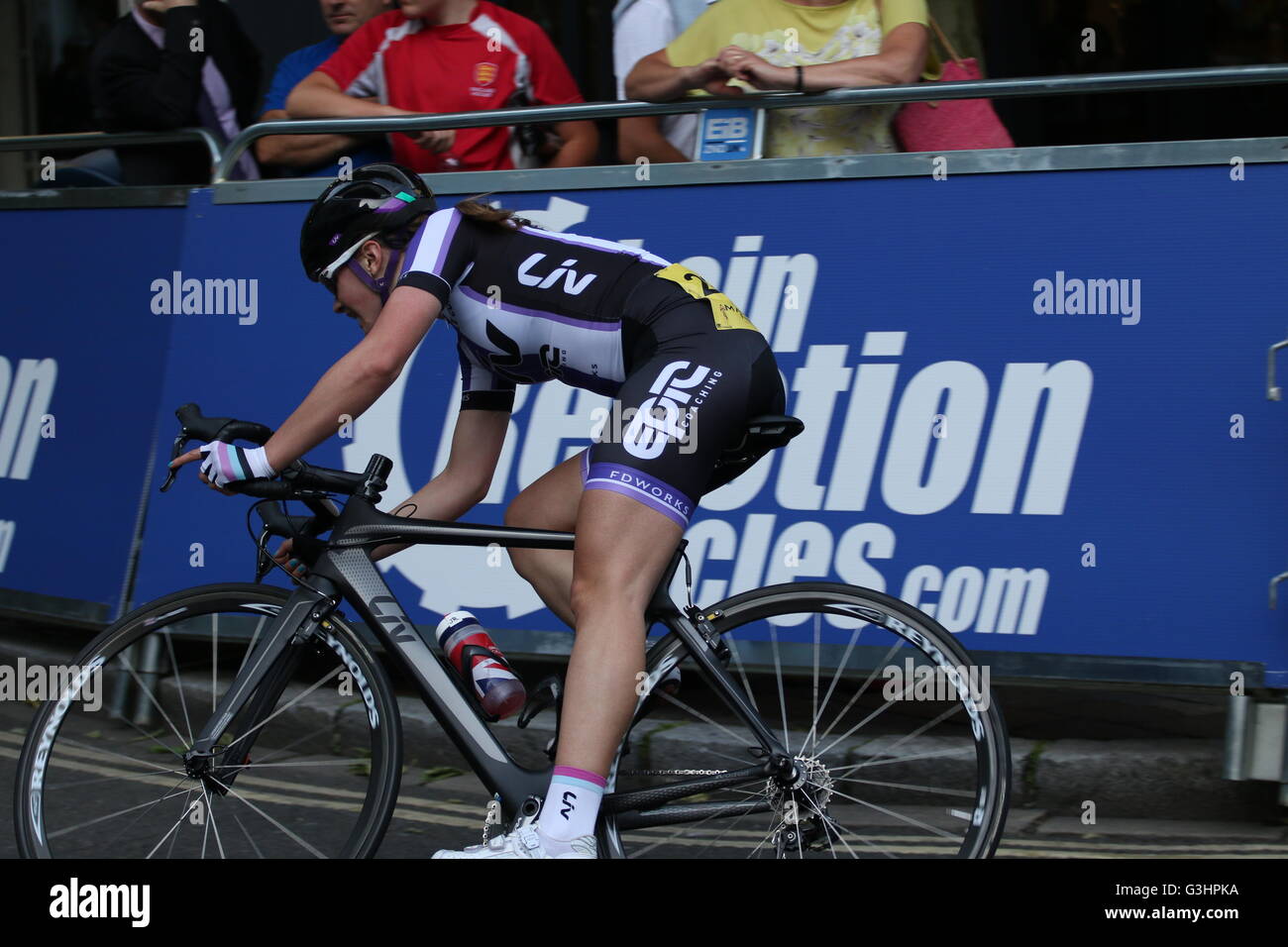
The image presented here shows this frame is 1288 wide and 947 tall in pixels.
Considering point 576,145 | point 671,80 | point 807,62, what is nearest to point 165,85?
point 576,145

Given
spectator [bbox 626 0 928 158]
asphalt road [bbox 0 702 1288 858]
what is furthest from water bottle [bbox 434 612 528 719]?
spectator [bbox 626 0 928 158]

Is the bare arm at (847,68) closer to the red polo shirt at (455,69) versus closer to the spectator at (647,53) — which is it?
the spectator at (647,53)

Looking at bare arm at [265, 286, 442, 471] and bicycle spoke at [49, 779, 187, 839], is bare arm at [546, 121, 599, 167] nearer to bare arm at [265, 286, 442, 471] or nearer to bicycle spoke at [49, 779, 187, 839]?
bare arm at [265, 286, 442, 471]

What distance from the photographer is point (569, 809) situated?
3227 millimetres

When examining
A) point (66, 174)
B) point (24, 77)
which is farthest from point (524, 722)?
point (24, 77)

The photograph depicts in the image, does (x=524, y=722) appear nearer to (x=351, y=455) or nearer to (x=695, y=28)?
(x=351, y=455)

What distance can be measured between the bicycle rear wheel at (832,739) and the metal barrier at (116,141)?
290cm

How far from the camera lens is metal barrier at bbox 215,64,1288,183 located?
452cm

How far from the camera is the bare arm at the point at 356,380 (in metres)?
3.26

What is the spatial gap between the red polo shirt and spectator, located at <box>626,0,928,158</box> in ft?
1.92

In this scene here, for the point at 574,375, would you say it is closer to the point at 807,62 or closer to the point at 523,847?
the point at 523,847

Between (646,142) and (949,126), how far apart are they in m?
1.14

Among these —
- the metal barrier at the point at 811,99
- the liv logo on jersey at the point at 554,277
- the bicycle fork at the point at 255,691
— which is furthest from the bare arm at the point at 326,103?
the bicycle fork at the point at 255,691
